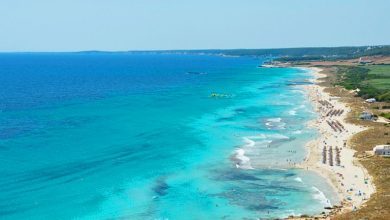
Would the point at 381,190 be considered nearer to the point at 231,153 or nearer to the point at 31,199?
the point at 231,153

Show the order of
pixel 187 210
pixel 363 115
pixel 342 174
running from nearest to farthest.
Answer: pixel 187 210 < pixel 342 174 < pixel 363 115

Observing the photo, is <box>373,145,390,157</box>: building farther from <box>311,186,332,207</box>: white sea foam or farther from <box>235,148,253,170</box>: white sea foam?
<box>235,148,253,170</box>: white sea foam

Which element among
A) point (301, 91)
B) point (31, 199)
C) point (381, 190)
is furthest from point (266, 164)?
point (301, 91)

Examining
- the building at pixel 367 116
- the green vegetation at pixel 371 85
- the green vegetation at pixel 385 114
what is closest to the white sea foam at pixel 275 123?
the building at pixel 367 116

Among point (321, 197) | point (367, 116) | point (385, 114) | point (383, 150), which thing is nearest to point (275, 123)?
point (367, 116)

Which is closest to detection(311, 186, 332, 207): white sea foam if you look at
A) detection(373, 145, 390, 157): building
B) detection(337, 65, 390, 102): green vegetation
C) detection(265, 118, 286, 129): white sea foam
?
detection(373, 145, 390, 157): building
